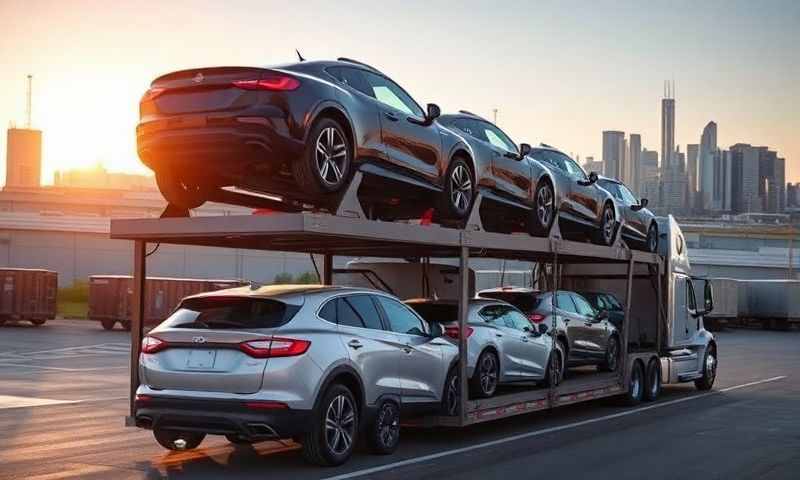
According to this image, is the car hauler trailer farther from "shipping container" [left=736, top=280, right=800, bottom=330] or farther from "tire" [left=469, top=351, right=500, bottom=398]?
"shipping container" [left=736, top=280, right=800, bottom=330]

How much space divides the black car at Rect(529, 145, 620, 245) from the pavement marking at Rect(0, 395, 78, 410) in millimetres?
7899

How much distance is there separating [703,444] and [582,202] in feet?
16.7

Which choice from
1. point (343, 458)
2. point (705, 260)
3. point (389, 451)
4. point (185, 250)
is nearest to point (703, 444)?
point (389, 451)

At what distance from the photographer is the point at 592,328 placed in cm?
1664

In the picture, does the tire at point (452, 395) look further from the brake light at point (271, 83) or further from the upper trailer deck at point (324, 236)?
the brake light at point (271, 83)

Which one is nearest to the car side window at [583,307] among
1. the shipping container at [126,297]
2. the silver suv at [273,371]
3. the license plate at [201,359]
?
the silver suv at [273,371]

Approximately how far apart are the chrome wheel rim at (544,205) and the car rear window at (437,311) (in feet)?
9.01

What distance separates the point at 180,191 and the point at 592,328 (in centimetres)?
783

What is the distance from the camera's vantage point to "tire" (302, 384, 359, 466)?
9727 millimetres

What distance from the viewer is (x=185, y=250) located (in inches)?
2493

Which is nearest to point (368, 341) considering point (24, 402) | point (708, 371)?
point (24, 402)

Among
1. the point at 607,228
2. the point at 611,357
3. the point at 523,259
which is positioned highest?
the point at 607,228

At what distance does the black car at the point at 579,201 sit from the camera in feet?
54.6

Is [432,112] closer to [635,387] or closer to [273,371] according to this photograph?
[273,371]
